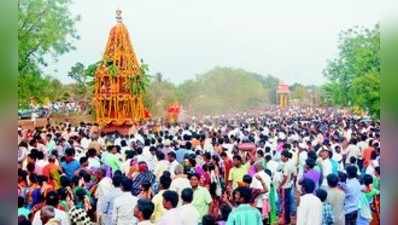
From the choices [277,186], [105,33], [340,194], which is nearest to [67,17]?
[105,33]

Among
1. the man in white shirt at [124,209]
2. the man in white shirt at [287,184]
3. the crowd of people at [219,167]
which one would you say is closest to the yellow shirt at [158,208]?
the crowd of people at [219,167]

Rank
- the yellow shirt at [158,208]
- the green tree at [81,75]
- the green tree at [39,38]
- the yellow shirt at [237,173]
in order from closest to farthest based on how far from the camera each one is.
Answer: the yellow shirt at [158,208] → the green tree at [39,38] → the green tree at [81,75] → the yellow shirt at [237,173]

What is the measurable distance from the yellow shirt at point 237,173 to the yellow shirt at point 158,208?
0.70 m

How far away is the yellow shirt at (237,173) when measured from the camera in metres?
6.30

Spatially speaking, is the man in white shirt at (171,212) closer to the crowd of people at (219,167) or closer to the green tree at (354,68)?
the crowd of people at (219,167)

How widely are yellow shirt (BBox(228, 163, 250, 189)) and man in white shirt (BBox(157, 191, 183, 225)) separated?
32.0 inches

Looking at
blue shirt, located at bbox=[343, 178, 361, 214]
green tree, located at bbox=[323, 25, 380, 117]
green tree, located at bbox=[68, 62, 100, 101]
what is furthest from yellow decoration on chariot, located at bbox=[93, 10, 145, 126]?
blue shirt, located at bbox=[343, 178, 361, 214]

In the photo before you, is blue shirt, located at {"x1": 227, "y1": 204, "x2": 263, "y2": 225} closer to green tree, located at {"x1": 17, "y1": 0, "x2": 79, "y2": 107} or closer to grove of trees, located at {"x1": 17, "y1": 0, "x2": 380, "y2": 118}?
grove of trees, located at {"x1": 17, "y1": 0, "x2": 380, "y2": 118}

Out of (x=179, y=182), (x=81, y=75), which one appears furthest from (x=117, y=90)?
(x=179, y=182)

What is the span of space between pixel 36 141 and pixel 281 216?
7.08 ft

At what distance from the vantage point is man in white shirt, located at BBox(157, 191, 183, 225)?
5.60 m

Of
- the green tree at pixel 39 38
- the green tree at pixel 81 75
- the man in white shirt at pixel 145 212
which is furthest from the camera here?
the green tree at pixel 81 75

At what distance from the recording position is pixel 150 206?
5.37 m

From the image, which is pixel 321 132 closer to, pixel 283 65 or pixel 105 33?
pixel 283 65
